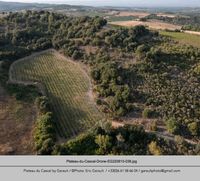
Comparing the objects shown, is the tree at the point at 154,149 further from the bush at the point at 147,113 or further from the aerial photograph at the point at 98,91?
the bush at the point at 147,113

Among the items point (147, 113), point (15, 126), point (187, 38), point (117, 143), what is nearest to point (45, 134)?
point (15, 126)

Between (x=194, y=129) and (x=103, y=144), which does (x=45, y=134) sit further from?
(x=194, y=129)

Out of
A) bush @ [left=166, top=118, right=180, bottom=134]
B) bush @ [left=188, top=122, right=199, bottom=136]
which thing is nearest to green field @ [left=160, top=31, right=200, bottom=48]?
bush @ [left=188, top=122, right=199, bottom=136]

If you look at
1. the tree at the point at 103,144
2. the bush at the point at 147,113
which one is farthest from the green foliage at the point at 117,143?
the bush at the point at 147,113

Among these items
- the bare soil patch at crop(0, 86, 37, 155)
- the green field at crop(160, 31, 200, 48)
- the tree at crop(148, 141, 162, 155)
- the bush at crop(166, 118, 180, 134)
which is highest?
the green field at crop(160, 31, 200, 48)

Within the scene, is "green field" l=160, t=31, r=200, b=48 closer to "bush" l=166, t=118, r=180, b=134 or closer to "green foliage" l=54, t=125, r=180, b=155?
"bush" l=166, t=118, r=180, b=134
